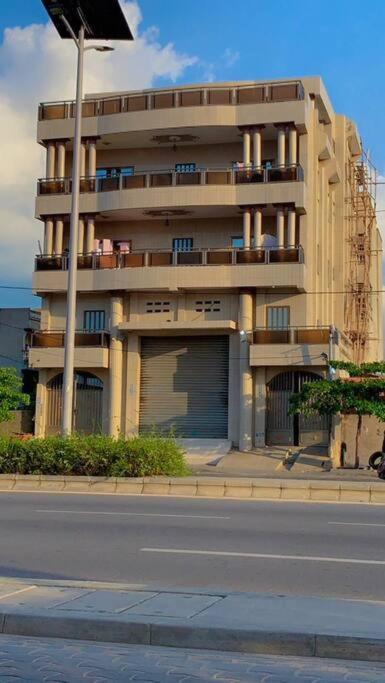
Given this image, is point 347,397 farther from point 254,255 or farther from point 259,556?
point 259,556

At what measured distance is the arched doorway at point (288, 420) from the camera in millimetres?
34250

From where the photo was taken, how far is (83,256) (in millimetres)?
36719

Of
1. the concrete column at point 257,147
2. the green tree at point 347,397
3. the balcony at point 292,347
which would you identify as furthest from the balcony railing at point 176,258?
the green tree at point 347,397

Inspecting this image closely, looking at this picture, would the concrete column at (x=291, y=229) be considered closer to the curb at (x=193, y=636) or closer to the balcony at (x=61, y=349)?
the balcony at (x=61, y=349)

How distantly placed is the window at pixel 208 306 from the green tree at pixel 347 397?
6.76 m

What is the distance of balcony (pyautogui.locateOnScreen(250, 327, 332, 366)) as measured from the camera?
3372 cm

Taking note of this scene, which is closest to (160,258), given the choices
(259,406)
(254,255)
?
(254,255)

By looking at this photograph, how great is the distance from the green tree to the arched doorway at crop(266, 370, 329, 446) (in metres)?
3.65

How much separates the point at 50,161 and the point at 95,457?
22.6 m

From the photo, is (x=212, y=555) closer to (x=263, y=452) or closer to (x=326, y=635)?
(x=326, y=635)

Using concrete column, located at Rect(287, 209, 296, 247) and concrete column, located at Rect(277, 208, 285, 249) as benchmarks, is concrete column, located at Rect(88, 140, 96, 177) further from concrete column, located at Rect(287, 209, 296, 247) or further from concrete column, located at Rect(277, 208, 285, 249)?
concrete column, located at Rect(287, 209, 296, 247)

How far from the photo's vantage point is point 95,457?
18.6 meters

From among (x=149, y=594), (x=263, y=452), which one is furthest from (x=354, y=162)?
(x=149, y=594)

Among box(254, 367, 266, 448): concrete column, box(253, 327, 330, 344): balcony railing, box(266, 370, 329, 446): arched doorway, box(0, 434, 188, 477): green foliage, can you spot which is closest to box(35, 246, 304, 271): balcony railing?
box(253, 327, 330, 344): balcony railing
